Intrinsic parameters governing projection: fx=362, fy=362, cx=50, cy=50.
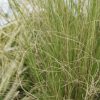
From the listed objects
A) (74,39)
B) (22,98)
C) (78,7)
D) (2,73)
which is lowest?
(22,98)

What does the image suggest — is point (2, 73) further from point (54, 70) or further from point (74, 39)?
point (74, 39)

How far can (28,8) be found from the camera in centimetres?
158

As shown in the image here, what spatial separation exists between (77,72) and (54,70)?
0.09 m

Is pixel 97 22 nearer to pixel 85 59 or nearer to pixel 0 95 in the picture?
pixel 85 59

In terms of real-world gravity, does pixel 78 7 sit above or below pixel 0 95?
above

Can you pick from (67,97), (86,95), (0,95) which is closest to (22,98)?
(0,95)

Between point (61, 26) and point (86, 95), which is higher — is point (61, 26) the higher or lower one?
the higher one

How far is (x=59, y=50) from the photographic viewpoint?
1.45 metres

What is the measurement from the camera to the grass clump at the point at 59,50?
143cm

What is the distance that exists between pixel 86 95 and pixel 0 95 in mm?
375

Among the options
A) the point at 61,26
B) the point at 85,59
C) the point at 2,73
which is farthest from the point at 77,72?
the point at 2,73

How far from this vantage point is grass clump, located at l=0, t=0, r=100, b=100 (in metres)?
1.43

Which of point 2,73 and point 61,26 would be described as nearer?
point 61,26

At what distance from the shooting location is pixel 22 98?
5.21 ft
